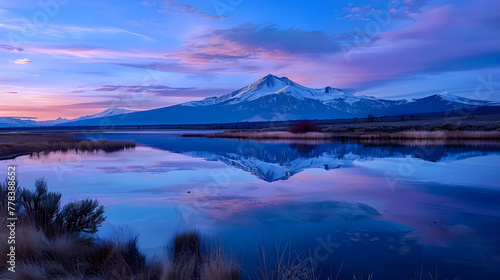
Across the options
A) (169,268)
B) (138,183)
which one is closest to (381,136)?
(138,183)

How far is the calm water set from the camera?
7117 millimetres

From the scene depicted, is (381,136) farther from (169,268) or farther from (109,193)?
(169,268)

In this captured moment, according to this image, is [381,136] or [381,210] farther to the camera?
[381,136]

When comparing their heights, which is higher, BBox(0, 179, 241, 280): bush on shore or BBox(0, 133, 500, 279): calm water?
BBox(0, 179, 241, 280): bush on shore

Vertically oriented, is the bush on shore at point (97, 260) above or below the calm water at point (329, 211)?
above

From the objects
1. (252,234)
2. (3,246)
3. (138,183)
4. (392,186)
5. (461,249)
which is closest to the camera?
(3,246)

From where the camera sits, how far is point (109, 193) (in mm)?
13930

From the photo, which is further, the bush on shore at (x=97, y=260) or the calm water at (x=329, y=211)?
the calm water at (x=329, y=211)

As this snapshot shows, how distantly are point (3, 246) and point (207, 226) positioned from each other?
4.37m

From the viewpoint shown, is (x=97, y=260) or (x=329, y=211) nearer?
(x=97, y=260)

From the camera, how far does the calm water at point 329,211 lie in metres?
7.12

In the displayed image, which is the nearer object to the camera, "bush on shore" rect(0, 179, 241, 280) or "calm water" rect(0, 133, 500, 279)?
"bush on shore" rect(0, 179, 241, 280)

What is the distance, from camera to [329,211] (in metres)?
10.7

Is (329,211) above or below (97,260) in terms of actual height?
below
